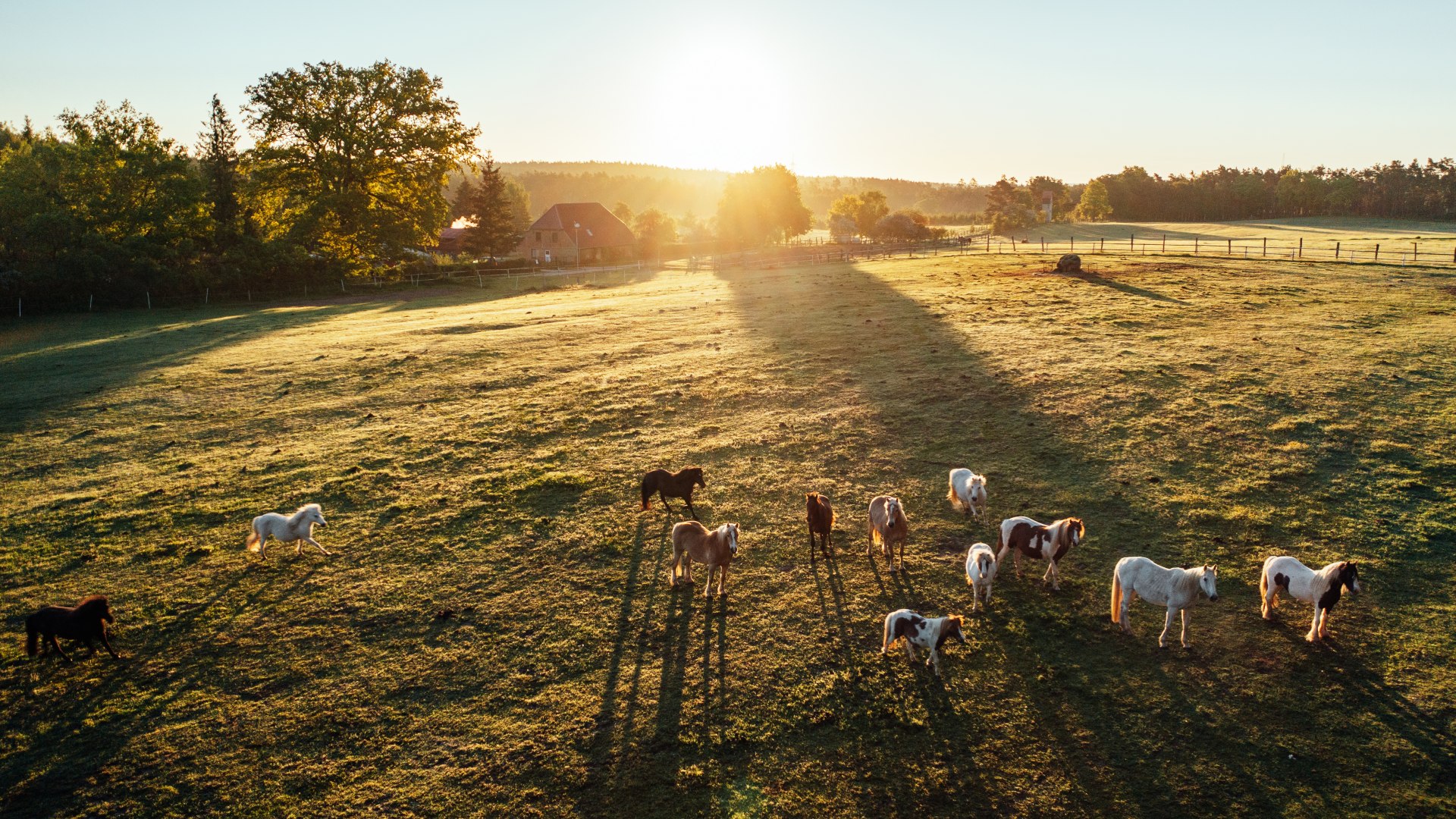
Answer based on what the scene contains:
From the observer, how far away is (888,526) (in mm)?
12164

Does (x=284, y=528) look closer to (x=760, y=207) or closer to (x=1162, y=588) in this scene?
(x=1162, y=588)

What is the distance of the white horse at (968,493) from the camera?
42.5ft

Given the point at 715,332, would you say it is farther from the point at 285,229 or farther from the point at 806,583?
the point at 285,229

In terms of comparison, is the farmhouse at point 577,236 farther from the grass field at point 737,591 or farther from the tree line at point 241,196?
the grass field at point 737,591

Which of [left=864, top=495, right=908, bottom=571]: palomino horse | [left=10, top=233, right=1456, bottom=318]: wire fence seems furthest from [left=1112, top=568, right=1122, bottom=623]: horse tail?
[left=10, top=233, right=1456, bottom=318]: wire fence

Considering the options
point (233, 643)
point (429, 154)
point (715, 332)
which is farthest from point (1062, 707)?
point (429, 154)

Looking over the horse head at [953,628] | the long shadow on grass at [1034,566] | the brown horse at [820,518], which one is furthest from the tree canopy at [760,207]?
the horse head at [953,628]

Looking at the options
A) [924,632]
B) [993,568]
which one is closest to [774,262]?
[993,568]

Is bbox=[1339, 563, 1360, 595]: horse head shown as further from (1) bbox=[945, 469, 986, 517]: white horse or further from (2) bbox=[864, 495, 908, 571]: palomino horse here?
(2) bbox=[864, 495, 908, 571]: palomino horse

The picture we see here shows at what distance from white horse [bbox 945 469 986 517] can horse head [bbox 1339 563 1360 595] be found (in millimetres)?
4889

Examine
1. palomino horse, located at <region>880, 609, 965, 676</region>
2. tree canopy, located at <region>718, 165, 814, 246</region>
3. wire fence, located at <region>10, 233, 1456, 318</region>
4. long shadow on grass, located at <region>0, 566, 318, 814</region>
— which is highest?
tree canopy, located at <region>718, 165, 814, 246</region>

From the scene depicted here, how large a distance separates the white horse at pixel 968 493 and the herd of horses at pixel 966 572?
2 cm

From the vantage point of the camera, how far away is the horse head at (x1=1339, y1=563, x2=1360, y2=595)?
31.3ft

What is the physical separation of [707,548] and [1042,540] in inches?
207
